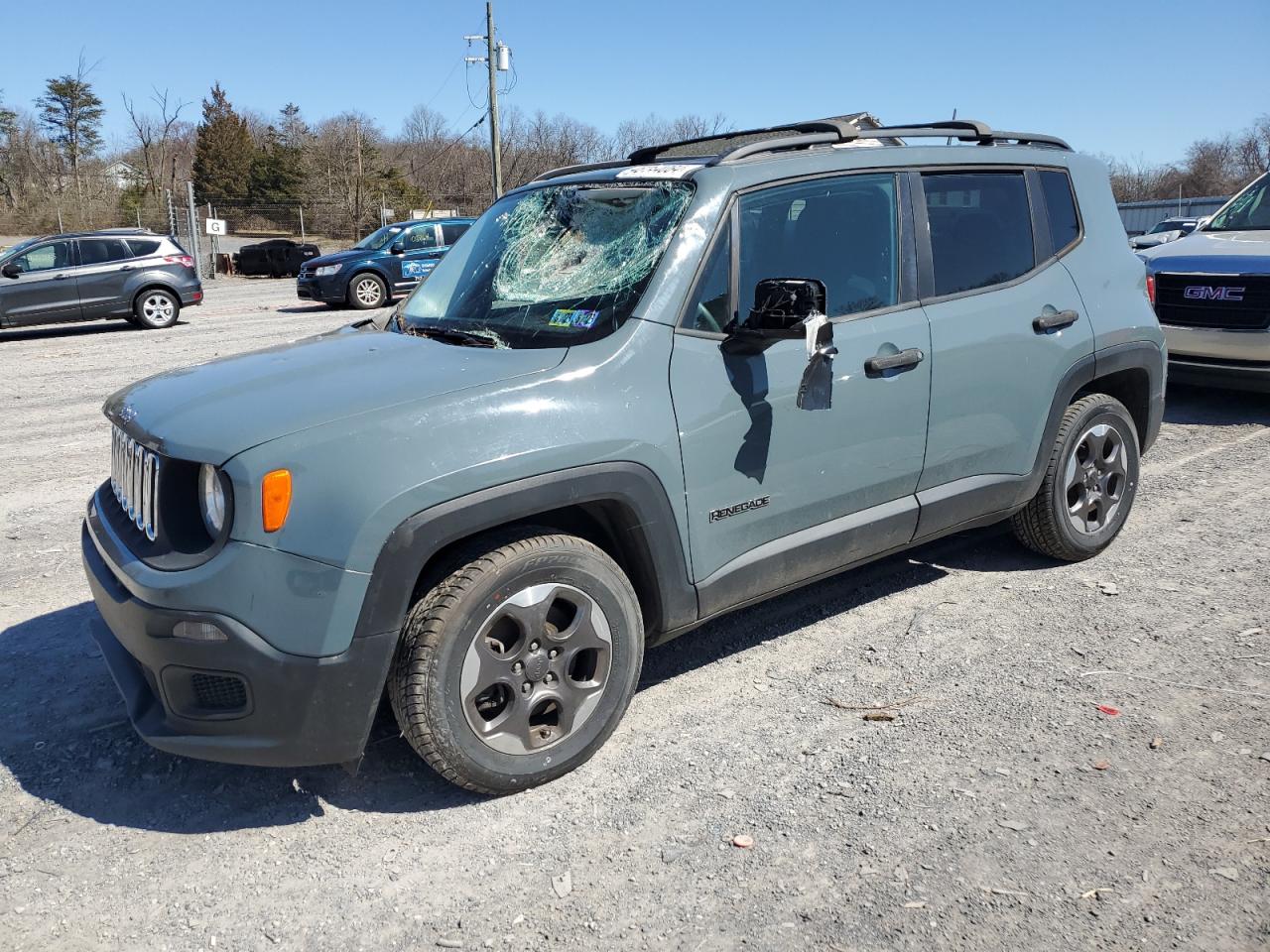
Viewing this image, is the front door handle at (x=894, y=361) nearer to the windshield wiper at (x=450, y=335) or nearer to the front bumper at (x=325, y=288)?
the windshield wiper at (x=450, y=335)

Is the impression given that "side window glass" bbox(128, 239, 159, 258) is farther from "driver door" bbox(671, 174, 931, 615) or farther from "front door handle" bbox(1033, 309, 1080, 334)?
"front door handle" bbox(1033, 309, 1080, 334)

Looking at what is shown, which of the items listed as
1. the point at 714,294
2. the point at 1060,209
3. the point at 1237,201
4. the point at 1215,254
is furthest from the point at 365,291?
the point at 714,294

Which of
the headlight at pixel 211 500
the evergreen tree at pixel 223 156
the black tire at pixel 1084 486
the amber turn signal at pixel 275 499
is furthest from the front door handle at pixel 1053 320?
the evergreen tree at pixel 223 156

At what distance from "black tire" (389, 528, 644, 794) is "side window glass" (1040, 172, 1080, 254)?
2.75 meters

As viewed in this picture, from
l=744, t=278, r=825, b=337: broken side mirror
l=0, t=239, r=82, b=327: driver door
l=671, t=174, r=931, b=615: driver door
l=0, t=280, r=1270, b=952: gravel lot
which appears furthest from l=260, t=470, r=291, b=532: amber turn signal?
l=0, t=239, r=82, b=327: driver door

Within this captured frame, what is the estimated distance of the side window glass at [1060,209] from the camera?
182 inches

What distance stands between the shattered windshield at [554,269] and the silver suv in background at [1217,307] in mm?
5251

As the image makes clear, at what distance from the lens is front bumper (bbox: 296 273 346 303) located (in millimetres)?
19422

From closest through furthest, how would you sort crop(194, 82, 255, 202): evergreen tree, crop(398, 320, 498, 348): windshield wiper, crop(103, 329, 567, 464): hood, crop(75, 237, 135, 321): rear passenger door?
crop(103, 329, 567, 464): hood < crop(398, 320, 498, 348): windshield wiper < crop(75, 237, 135, 321): rear passenger door < crop(194, 82, 255, 202): evergreen tree

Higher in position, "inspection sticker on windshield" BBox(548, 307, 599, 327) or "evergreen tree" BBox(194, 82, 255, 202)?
"evergreen tree" BBox(194, 82, 255, 202)

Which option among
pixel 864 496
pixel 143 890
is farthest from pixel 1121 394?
pixel 143 890

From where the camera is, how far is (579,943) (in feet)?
8.28

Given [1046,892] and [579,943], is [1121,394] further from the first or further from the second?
[579,943]

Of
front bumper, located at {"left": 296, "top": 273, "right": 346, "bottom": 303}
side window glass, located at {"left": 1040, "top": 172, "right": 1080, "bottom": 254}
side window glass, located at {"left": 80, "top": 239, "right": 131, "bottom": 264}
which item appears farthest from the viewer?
front bumper, located at {"left": 296, "top": 273, "right": 346, "bottom": 303}
